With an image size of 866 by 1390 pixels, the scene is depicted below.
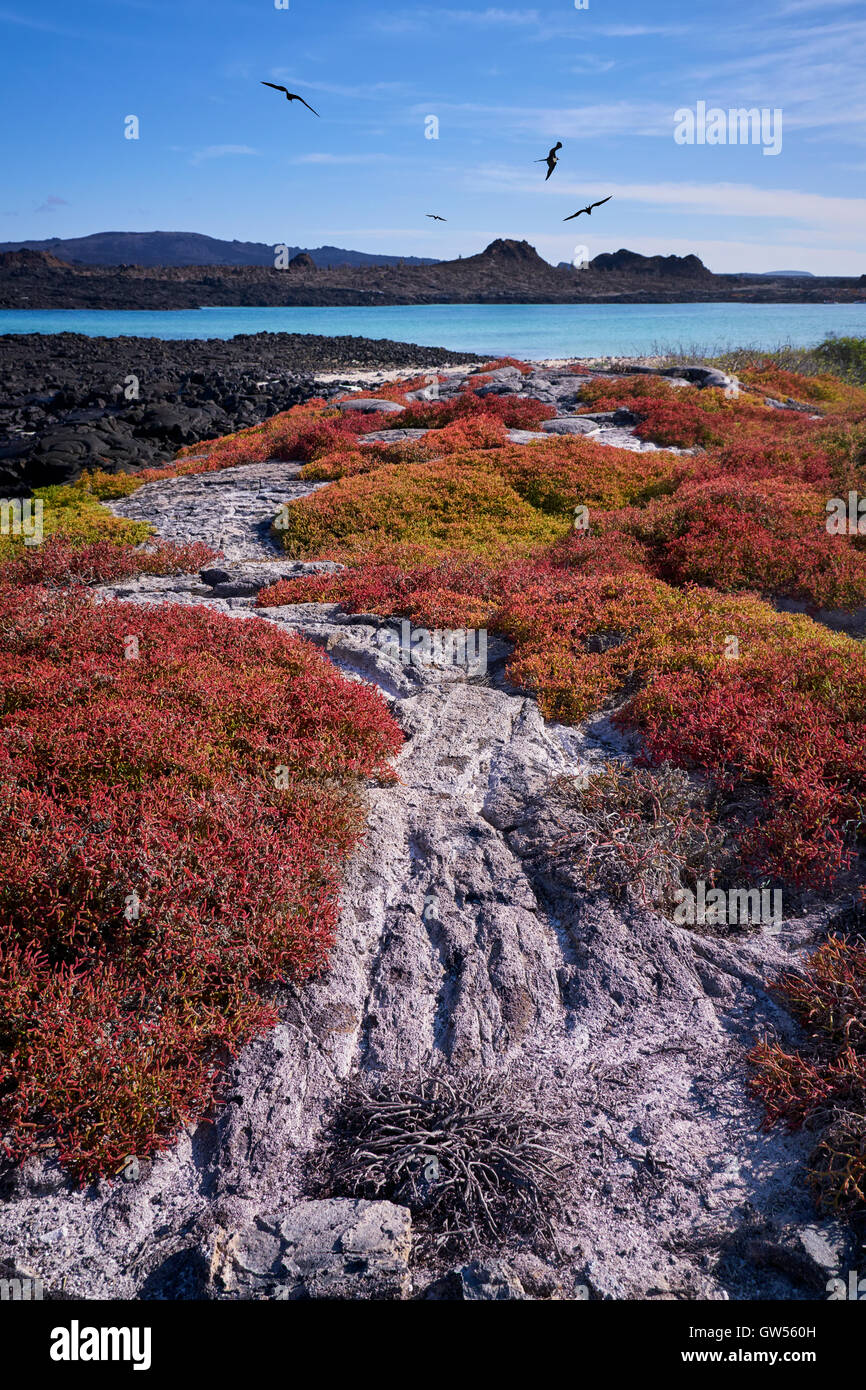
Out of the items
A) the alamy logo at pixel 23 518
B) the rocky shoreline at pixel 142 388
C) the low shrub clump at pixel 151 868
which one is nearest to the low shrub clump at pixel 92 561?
the alamy logo at pixel 23 518

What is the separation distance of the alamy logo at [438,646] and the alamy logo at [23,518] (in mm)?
7611

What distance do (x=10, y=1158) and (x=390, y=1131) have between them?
2.02 m

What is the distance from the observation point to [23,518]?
1598 cm

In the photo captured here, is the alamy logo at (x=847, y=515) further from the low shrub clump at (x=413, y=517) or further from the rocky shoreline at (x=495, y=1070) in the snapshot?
the rocky shoreline at (x=495, y=1070)

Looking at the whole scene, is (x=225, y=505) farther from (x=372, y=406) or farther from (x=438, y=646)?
(x=372, y=406)

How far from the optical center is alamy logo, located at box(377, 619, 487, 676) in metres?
9.61

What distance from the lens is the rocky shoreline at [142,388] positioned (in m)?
23.5

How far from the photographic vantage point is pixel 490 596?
1124cm

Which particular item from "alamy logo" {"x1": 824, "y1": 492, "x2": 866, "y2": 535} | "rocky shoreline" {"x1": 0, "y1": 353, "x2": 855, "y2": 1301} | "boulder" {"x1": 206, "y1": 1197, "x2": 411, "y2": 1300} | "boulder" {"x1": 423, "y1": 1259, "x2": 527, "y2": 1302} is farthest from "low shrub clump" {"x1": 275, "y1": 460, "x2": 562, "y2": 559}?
"boulder" {"x1": 423, "y1": 1259, "x2": 527, "y2": 1302}

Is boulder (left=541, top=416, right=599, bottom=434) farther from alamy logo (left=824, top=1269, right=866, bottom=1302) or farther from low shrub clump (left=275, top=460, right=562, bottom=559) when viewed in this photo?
alamy logo (left=824, top=1269, right=866, bottom=1302)
